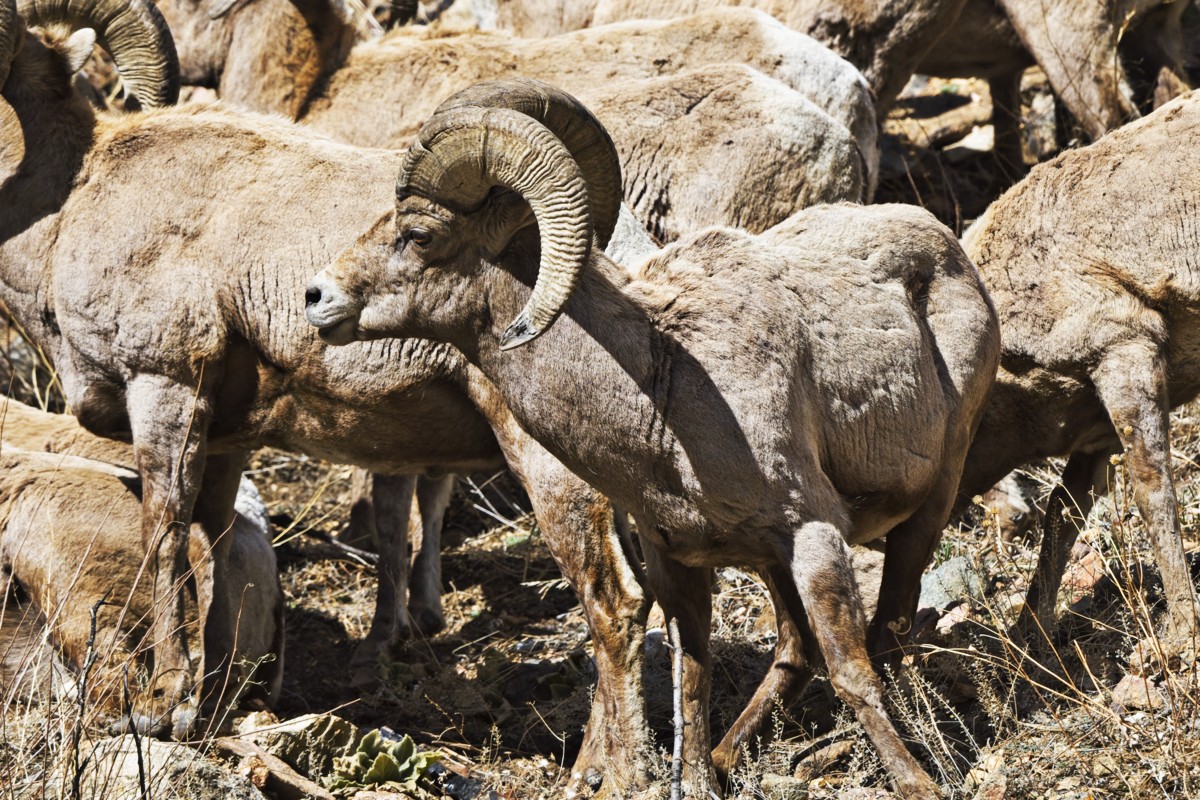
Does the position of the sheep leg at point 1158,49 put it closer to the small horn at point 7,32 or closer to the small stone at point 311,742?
the small stone at point 311,742

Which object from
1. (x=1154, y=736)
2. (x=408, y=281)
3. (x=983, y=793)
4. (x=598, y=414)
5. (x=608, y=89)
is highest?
(x=608, y=89)

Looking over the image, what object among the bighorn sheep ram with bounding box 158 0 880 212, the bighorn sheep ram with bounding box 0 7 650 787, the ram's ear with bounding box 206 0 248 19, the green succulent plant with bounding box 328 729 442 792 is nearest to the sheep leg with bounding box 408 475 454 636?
the bighorn sheep ram with bounding box 0 7 650 787

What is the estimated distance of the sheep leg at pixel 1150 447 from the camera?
20.3 ft

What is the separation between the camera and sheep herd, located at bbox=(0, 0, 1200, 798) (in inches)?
204

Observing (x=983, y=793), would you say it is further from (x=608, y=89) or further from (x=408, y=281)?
(x=608, y=89)

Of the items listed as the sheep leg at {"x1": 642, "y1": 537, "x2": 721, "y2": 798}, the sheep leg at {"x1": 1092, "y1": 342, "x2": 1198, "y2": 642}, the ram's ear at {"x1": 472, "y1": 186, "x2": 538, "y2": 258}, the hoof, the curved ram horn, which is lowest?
the hoof

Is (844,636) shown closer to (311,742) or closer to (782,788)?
(782,788)

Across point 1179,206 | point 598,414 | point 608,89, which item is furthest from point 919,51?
point 598,414

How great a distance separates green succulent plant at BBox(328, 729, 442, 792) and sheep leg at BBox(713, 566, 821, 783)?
131 cm

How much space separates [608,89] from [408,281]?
107 inches

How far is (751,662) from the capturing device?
23.1ft

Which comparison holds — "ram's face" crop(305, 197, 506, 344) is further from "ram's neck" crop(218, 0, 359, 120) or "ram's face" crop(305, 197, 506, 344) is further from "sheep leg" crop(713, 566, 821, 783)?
"ram's neck" crop(218, 0, 359, 120)

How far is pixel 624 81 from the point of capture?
796 centimetres

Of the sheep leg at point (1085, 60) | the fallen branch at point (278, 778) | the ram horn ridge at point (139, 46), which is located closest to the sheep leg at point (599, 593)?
the fallen branch at point (278, 778)
